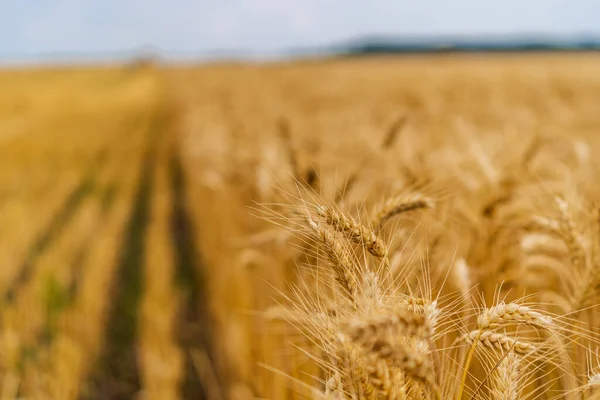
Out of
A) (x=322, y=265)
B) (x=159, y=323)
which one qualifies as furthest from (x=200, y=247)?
(x=322, y=265)

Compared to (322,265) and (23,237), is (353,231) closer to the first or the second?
(322,265)

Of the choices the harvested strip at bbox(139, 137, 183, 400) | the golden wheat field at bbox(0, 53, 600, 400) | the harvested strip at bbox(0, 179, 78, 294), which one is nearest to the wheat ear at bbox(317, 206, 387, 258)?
the golden wheat field at bbox(0, 53, 600, 400)

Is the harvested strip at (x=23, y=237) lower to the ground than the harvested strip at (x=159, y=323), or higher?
higher

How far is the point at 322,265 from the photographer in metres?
1.52

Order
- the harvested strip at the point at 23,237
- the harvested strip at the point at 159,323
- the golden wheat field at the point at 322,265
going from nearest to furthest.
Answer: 1. the golden wheat field at the point at 322,265
2. the harvested strip at the point at 159,323
3. the harvested strip at the point at 23,237

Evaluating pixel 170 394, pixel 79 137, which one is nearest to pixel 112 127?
pixel 79 137

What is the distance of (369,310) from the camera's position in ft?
2.48

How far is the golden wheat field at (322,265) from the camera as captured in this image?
84 centimetres

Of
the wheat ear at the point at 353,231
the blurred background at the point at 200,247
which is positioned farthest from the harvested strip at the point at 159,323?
the wheat ear at the point at 353,231

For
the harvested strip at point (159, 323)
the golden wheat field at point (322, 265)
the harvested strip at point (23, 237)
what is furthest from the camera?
the harvested strip at point (23, 237)

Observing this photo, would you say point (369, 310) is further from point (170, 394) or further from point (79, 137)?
point (79, 137)

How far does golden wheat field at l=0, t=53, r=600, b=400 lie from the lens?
33.2 inches

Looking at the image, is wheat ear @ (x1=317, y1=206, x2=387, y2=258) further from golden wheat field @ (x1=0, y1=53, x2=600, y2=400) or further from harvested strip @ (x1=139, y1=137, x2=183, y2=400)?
harvested strip @ (x1=139, y1=137, x2=183, y2=400)

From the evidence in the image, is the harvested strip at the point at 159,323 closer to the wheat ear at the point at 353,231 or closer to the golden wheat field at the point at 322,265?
the golden wheat field at the point at 322,265
